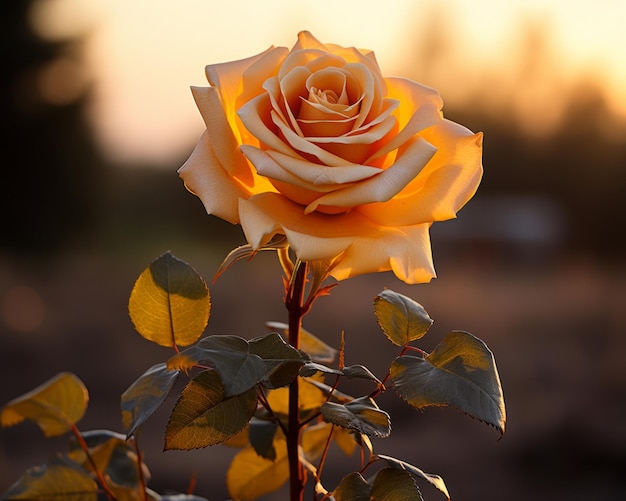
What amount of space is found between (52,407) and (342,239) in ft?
0.85

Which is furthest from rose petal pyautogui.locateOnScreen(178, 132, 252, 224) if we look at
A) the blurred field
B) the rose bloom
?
the blurred field

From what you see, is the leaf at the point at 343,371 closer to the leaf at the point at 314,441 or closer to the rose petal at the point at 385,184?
the rose petal at the point at 385,184

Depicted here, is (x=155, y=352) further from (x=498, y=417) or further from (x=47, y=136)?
(x=47, y=136)

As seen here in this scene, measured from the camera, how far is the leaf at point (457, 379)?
30 centimetres

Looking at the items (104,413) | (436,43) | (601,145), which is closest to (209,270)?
(104,413)

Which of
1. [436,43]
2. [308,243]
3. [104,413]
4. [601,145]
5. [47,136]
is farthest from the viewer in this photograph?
[436,43]

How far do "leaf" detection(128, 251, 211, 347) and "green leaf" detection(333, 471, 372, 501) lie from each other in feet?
0.32

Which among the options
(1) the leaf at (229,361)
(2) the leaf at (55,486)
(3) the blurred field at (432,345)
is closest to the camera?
(1) the leaf at (229,361)

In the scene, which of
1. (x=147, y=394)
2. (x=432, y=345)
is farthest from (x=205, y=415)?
(x=432, y=345)

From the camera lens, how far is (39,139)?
601 cm

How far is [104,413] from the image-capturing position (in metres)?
2.68

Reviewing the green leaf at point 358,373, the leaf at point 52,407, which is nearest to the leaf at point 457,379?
the green leaf at point 358,373

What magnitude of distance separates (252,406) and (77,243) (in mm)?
6200

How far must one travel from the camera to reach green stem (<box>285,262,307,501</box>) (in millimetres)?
345
